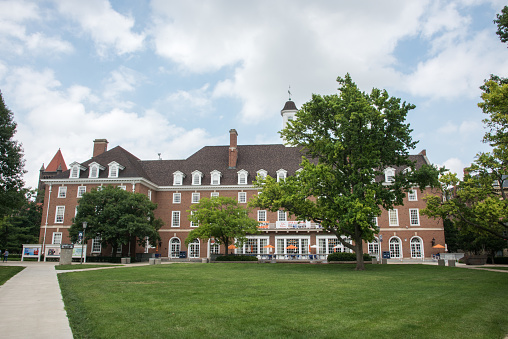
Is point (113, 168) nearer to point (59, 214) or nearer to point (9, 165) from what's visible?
point (59, 214)

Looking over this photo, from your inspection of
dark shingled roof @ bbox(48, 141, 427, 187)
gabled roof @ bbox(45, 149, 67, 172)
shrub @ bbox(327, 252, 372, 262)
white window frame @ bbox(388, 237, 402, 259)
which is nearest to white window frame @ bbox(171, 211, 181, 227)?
dark shingled roof @ bbox(48, 141, 427, 187)

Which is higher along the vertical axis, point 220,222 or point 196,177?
point 196,177

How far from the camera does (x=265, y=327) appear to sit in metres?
7.69

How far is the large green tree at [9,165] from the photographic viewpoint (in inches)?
1041

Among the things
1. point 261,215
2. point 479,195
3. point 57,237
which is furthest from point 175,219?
point 479,195

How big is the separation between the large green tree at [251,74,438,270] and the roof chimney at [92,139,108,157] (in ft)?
111

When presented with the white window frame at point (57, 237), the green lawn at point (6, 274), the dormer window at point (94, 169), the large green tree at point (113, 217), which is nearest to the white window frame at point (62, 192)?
the dormer window at point (94, 169)

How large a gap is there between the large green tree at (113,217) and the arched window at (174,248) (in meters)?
9.46

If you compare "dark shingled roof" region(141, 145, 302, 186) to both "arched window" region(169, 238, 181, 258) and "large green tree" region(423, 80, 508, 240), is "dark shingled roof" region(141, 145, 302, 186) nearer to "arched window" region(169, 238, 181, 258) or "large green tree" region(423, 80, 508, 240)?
"arched window" region(169, 238, 181, 258)

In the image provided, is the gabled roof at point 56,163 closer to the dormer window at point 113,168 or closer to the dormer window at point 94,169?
the dormer window at point 94,169

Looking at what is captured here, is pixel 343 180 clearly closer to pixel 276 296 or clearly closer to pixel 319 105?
pixel 319 105

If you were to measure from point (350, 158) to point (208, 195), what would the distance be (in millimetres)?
27858

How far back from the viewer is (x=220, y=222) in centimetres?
3747

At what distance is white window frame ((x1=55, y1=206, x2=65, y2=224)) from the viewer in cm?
4775
